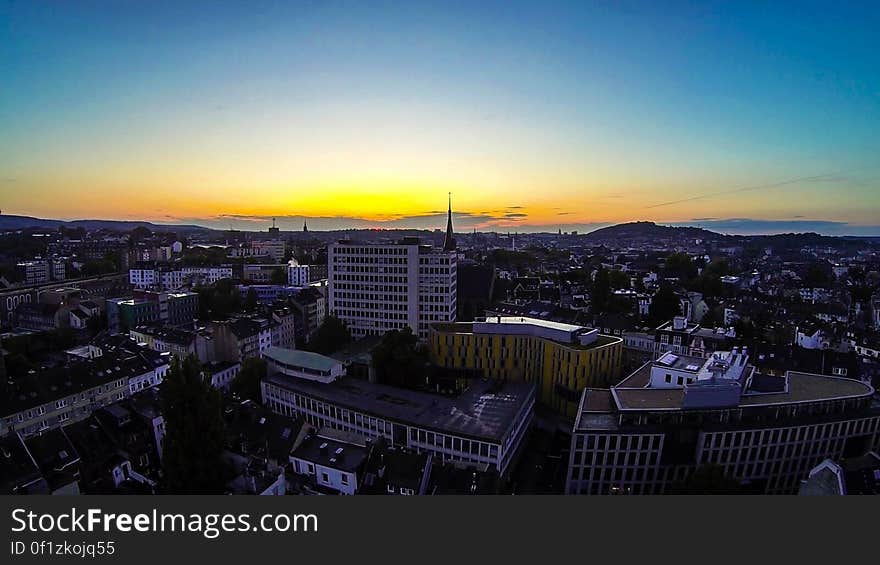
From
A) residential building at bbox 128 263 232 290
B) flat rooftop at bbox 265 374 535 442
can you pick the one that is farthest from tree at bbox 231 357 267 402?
residential building at bbox 128 263 232 290

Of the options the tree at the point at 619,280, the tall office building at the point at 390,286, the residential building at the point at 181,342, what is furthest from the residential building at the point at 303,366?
the tree at the point at 619,280

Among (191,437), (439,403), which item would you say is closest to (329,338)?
(439,403)

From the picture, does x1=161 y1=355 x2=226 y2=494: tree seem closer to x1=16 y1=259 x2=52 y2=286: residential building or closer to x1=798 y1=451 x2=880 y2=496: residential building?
x1=798 y1=451 x2=880 y2=496: residential building

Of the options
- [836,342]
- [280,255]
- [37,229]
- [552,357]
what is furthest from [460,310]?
[37,229]

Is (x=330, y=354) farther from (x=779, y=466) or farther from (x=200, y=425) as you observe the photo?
(x=779, y=466)

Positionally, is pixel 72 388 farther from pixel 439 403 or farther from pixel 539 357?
pixel 539 357
